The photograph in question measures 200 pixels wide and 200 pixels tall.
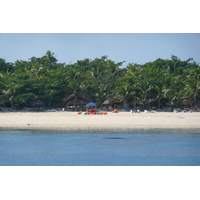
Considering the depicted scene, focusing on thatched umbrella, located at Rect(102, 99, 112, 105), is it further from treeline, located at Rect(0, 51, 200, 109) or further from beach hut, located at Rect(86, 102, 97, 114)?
beach hut, located at Rect(86, 102, 97, 114)

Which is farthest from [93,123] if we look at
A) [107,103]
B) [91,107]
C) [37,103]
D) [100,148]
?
[91,107]

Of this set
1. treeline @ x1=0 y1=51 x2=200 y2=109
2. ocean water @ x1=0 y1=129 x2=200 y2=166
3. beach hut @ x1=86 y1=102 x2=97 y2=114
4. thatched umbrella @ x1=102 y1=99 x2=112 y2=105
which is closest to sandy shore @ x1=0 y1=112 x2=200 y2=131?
ocean water @ x1=0 y1=129 x2=200 y2=166

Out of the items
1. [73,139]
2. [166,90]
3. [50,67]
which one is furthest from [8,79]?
[73,139]

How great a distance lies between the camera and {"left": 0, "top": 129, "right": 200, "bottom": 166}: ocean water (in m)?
14.0

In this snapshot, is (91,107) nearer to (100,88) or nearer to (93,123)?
(100,88)

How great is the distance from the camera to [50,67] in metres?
53.2

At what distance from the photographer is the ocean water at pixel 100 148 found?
45.8 feet

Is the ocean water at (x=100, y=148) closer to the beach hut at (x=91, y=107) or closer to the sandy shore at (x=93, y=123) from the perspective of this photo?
the sandy shore at (x=93, y=123)

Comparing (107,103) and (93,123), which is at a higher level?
(107,103)

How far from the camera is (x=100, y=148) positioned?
1689 centimetres

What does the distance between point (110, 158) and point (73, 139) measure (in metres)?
5.56
